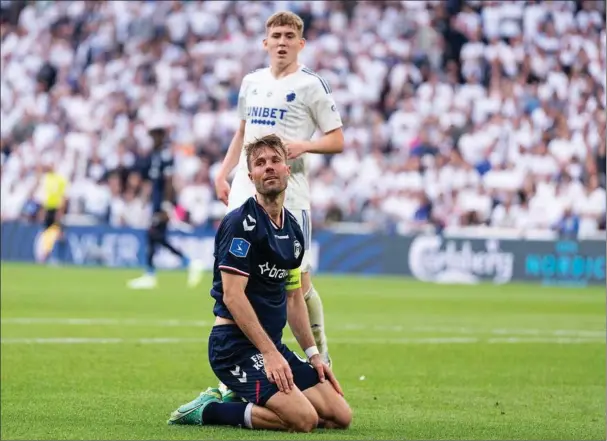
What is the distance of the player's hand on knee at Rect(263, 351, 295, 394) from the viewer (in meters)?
7.45

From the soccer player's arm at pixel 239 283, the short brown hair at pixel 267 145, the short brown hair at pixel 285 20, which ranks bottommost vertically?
the soccer player's arm at pixel 239 283

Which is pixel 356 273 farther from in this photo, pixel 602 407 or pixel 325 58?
pixel 602 407

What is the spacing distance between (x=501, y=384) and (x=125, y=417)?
3.83 m

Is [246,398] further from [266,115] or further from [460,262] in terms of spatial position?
[460,262]

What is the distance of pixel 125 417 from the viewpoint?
8.10 m

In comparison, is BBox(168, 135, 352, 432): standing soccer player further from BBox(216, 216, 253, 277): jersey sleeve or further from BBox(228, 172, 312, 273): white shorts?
BBox(228, 172, 312, 273): white shorts

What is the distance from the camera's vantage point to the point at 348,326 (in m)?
16.1

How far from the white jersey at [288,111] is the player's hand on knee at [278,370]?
2357 mm

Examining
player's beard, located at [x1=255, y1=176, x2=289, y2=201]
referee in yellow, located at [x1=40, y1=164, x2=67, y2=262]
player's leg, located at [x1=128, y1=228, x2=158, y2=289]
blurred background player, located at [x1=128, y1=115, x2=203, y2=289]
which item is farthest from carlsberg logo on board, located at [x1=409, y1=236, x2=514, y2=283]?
player's beard, located at [x1=255, y1=176, x2=289, y2=201]

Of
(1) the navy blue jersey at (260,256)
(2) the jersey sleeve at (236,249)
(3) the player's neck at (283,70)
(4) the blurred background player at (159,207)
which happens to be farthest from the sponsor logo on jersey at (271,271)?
(4) the blurred background player at (159,207)

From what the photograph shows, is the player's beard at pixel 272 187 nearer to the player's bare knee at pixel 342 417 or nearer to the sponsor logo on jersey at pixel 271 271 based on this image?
the sponsor logo on jersey at pixel 271 271

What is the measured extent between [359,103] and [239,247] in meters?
25.3

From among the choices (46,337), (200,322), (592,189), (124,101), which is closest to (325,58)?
(124,101)

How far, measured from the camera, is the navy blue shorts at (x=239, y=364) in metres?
7.62
